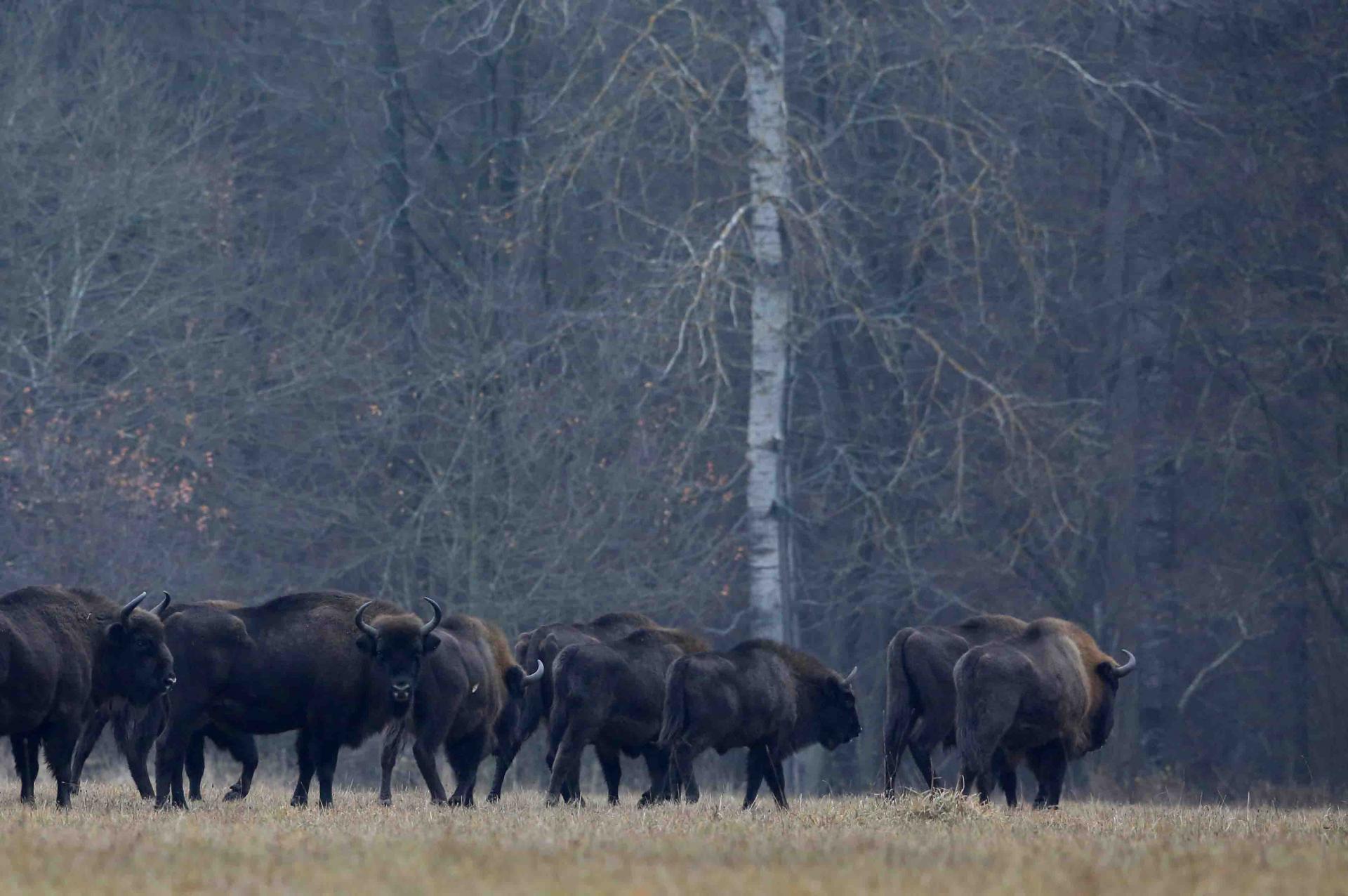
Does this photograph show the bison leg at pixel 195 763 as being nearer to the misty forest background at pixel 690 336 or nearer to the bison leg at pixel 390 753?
the bison leg at pixel 390 753

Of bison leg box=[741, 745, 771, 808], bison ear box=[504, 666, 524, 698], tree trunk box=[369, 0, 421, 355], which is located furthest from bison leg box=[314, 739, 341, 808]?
tree trunk box=[369, 0, 421, 355]

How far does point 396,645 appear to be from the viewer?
13562 mm

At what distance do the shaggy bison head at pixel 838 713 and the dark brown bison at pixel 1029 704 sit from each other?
5.65ft

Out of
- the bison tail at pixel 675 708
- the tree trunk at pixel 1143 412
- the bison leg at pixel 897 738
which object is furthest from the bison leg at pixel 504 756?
the tree trunk at pixel 1143 412

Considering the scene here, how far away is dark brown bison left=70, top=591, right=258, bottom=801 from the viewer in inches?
540

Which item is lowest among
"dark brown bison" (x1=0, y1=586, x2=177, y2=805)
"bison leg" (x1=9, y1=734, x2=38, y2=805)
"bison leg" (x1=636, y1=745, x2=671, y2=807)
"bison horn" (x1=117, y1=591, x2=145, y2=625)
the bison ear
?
"bison leg" (x1=636, y1=745, x2=671, y2=807)

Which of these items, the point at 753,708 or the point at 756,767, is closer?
the point at 753,708

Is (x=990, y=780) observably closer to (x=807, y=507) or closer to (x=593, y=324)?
(x=593, y=324)

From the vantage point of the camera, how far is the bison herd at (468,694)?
1274 centimetres

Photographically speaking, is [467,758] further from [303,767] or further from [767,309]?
[767,309]

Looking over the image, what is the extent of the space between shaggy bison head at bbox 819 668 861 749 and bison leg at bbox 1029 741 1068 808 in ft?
6.00

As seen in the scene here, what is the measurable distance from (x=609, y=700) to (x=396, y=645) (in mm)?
1916

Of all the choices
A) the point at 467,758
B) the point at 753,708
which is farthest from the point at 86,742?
the point at 753,708

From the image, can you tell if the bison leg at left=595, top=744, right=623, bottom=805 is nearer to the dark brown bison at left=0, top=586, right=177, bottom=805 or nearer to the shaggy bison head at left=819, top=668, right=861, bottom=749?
the shaggy bison head at left=819, top=668, right=861, bottom=749
